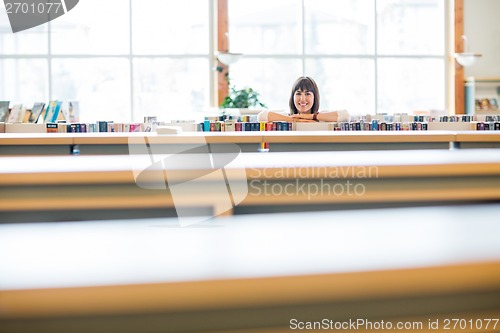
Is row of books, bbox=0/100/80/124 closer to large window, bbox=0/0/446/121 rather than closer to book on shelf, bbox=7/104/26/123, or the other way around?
book on shelf, bbox=7/104/26/123

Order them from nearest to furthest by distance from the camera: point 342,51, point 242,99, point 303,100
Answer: point 303,100
point 242,99
point 342,51

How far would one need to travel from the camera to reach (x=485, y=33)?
11.0m

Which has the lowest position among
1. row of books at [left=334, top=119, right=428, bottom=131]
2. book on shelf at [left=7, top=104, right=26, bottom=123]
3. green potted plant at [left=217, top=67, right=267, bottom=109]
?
row of books at [left=334, top=119, right=428, bottom=131]

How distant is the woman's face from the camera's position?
17.8 ft

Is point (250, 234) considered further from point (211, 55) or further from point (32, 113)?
point (211, 55)

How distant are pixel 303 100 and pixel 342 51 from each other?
5.61 meters

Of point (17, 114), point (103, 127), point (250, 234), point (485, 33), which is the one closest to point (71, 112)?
point (17, 114)

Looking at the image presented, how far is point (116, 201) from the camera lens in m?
1.51

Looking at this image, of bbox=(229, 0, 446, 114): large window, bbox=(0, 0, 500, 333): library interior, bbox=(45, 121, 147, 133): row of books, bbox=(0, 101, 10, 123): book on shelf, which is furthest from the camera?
bbox=(229, 0, 446, 114): large window

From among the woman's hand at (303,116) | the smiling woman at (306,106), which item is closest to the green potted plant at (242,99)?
the smiling woman at (306,106)

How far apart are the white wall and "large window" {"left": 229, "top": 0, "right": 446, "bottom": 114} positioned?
2.12ft

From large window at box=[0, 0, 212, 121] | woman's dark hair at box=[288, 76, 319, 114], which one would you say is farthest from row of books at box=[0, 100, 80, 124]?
large window at box=[0, 0, 212, 121]

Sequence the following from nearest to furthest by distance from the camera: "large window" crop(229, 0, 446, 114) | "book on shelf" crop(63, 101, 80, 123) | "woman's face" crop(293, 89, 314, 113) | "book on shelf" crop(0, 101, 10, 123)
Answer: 1. "woman's face" crop(293, 89, 314, 113)
2. "book on shelf" crop(0, 101, 10, 123)
3. "book on shelf" crop(63, 101, 80, 123)
4. "large window" crop(229, 0, 446, 114)

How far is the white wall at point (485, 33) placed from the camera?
11.0 metres
